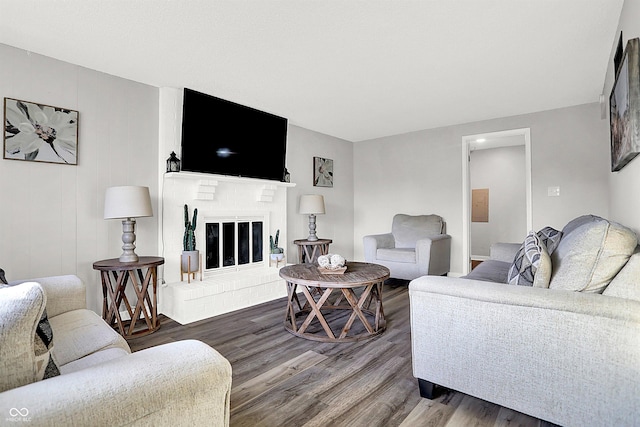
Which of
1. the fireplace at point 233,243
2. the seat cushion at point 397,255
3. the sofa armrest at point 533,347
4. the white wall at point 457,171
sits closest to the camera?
the sofa armrest at point 533,347

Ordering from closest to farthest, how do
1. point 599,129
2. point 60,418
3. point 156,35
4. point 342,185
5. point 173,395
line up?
point 60,418, point 173,395, point 156,35, point 599,129, point 342,185

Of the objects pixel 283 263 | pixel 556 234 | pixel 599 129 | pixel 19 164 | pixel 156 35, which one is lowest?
pixel 283 263

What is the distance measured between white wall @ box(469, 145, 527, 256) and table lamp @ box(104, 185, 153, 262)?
5483 millimetres

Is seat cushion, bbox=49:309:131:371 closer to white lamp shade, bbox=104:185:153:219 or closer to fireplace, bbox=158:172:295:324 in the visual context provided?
white lamp shade, bbox=104:185:153:219

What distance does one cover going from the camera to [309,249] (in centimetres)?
466

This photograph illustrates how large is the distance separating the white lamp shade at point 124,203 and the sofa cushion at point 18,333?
2052mm

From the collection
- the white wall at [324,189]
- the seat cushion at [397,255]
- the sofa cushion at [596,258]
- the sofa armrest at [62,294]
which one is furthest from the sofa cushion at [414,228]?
the sofa armrest at [62,294]

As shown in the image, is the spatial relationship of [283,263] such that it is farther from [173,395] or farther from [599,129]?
[599,129]

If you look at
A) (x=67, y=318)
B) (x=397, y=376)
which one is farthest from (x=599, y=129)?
(x=67, y=318)

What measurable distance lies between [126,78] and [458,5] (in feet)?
9.14

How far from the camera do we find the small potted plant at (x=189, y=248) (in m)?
3.28

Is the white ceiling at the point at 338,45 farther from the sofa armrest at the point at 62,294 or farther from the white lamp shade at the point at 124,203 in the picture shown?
the sofa armrest at the point at 62,294

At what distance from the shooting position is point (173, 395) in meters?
0.80
